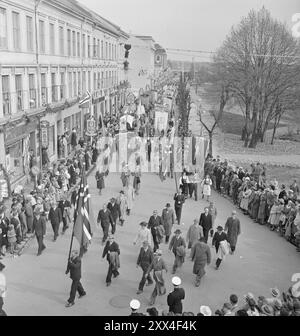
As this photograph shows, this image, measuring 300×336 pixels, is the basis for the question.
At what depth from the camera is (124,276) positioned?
445 inches

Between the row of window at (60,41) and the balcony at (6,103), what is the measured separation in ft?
6.52

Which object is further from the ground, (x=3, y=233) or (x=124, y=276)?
(x=3, y=233)

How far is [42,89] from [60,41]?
526 cm

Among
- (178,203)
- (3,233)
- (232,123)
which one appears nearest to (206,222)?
(178,203)

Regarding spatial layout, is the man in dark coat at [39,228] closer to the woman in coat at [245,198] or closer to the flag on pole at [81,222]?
the flag on pole at [81,222]

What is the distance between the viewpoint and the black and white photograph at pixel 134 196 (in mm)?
10078

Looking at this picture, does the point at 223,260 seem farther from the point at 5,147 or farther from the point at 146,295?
the point at 5,147

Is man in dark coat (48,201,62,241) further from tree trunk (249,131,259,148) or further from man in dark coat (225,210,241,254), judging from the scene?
tree trunk (249,131,259,148)

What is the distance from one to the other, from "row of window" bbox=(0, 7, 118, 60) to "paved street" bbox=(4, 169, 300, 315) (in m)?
9.53

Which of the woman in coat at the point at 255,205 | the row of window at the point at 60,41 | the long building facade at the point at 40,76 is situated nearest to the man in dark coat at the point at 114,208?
the woman in coat at the point at 255,205

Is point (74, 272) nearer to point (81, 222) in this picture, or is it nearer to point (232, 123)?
→ point (81, 222)

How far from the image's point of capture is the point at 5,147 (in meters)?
18.4
